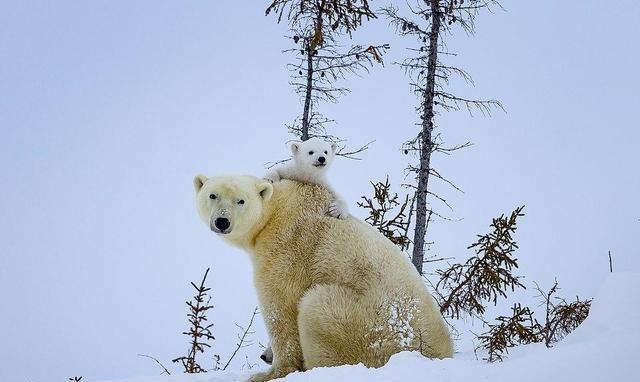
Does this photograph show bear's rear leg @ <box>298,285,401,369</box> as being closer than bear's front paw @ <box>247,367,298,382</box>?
Yes

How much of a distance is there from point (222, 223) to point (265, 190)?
0.57 m

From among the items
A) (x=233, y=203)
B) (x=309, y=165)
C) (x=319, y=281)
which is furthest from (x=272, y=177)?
(x=319, y=281)

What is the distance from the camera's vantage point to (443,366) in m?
3.98

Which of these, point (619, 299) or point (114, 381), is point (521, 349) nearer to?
point (619, 299)

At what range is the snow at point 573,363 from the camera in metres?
3.26

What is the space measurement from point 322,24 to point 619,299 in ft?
10.9

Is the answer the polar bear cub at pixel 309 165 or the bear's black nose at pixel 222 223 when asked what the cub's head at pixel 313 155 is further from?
the bear's black nose at pixel 222 223

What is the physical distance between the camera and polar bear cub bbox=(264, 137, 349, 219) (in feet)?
23.0

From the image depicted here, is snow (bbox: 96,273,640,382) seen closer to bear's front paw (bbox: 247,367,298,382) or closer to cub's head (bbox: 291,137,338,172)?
bear's front paw (bbox: 247,367,298,382)

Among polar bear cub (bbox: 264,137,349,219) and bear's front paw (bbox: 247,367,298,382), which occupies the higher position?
polar bear cub (bbox: 264,137,349,219)

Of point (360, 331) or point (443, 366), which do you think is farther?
point (360, 331)

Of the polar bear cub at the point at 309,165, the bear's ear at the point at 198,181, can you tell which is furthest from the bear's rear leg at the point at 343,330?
the bear's ear at the point at 198,181

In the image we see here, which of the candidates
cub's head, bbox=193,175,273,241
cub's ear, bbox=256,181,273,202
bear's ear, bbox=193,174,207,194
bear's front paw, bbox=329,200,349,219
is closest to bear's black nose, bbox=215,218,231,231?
cub's head, bbox=193,175,273,241

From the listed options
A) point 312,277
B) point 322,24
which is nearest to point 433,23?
point 322,24
